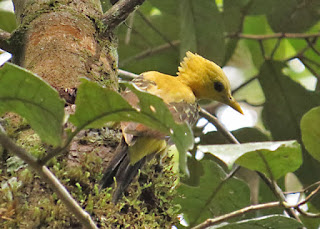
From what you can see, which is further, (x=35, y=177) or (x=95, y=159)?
(x=95, y=159)

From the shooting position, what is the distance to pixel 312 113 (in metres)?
2.68

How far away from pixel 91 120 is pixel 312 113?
4.75 ft

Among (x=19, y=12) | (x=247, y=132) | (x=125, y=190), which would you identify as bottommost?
(x=125, y=190)

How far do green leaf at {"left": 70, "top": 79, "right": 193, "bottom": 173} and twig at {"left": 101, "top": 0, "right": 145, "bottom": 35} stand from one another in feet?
3.44

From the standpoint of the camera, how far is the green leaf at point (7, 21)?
12.8 feet

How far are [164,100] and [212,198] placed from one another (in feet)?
2.47

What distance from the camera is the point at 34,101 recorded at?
61.6 inches

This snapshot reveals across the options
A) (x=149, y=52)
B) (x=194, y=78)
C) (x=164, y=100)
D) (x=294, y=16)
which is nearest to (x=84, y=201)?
(x=164, y=100)

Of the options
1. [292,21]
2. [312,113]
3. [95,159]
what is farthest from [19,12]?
[292,21]

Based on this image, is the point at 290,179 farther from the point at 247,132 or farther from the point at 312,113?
the point at 312,113

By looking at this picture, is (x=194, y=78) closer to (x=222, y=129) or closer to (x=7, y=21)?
(x=222, y=129)

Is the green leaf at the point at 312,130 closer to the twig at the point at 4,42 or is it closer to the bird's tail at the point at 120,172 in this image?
the bird's tail at the point at 120,172

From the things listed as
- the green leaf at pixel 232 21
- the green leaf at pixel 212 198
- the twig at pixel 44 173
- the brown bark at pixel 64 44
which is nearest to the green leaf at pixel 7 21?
the brown bark at pixel 64 44

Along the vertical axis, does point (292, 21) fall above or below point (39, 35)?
above
